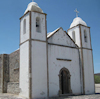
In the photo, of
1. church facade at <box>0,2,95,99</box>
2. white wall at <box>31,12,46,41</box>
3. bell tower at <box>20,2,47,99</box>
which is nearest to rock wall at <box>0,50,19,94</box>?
church facade at <box>0,2,95,99</box>

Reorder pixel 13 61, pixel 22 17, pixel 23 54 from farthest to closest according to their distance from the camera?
pixel 13 61, pixel 22 17, pixel 23 54

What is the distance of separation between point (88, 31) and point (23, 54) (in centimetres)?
806

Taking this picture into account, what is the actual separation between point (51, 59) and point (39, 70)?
176 cm

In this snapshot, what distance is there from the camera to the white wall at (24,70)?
11556mm

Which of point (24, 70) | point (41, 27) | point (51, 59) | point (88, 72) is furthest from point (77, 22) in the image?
point (24, 70)

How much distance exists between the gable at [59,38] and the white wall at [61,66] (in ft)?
1.66

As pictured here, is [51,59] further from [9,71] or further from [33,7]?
[9,71]

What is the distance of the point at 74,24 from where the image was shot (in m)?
16.8

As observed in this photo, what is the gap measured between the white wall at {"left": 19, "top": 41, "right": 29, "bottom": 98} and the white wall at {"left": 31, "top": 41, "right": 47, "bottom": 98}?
492mm

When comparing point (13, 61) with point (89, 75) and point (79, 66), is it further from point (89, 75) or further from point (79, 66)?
point (89, 75)

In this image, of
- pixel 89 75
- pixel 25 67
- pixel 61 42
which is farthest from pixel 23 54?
pixel 89 75

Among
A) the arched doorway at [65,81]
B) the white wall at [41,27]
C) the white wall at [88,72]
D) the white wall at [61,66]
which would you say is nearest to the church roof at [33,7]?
the white wall at [41,27]

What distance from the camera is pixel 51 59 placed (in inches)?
516

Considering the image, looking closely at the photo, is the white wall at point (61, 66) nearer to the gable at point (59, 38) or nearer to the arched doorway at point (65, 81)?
the arched doorway at point (65, 81)
